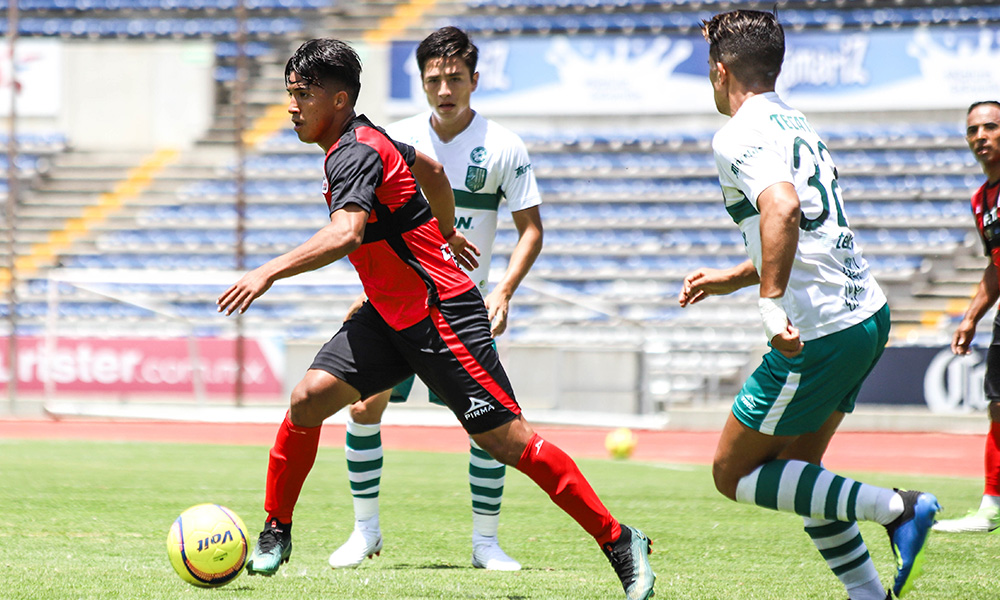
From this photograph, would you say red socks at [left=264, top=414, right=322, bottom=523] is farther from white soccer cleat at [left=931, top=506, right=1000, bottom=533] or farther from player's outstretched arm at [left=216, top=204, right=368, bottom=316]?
white soccer cleat at [left=931, top=506, right=1000, bottom=533]

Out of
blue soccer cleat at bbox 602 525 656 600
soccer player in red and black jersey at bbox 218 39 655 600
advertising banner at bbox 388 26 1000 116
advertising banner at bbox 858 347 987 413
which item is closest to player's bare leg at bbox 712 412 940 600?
blue soccer cleat at bbox 602 525 656 600

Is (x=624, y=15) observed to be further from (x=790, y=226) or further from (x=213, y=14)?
(x=790, y=226)

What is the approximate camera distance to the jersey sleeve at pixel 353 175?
154 inches

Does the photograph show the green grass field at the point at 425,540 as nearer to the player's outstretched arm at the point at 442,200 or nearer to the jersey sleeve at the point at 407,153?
the player's outstretched arm at the point at 442,200

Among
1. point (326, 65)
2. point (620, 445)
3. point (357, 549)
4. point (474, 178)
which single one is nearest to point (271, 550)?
point (357, 549)

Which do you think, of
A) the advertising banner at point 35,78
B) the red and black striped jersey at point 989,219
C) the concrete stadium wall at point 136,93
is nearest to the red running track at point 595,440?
the red and black striped jersey at point 989,219

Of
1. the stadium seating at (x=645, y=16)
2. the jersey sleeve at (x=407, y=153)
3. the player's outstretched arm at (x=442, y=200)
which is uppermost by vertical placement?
the stadium seating at (x=645, y=16)

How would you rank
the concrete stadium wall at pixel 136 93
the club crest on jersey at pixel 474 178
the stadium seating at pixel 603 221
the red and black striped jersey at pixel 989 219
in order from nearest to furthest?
the club crest on jersey at pixel 474 178
the red and black striped jersey at pixel 989 219
the stadium seating at pixel 603 221
the concrete stadium wall at pixel 136 93

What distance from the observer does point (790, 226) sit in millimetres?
3537

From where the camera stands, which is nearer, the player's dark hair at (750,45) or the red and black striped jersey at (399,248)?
the player's dark hair at (750,45)

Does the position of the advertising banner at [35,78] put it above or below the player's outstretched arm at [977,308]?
above

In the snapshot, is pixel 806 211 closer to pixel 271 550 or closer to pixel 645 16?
pixel 271 550

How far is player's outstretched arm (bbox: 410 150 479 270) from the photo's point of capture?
4555 millimetres

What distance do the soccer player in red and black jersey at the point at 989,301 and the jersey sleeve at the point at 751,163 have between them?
3.23 m
